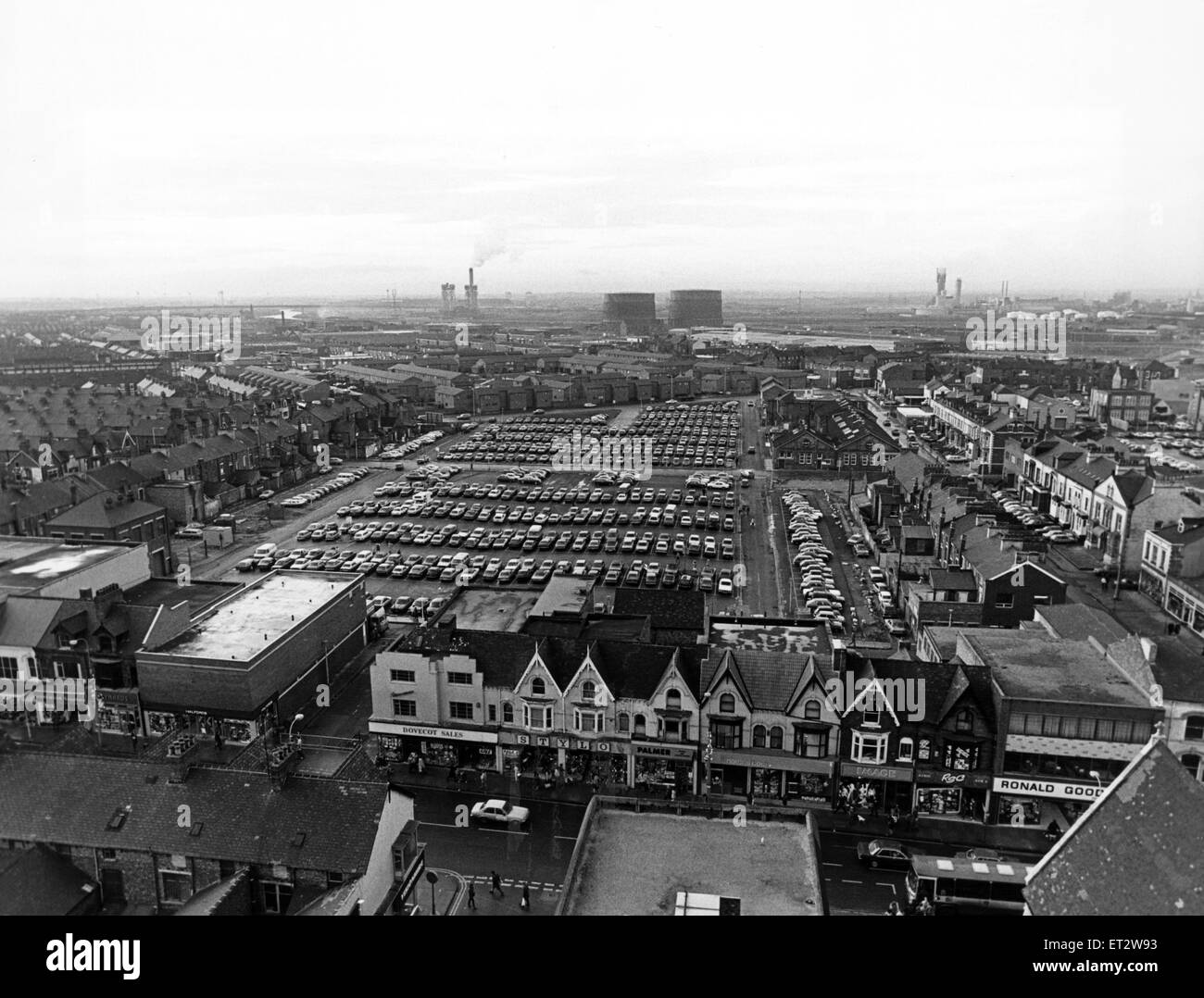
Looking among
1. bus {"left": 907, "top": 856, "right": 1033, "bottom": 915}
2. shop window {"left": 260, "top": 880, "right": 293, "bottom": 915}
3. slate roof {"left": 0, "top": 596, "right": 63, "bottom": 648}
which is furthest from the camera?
slate roof {"left": 0, "top": 596, "right": 63, "bottom": 648}

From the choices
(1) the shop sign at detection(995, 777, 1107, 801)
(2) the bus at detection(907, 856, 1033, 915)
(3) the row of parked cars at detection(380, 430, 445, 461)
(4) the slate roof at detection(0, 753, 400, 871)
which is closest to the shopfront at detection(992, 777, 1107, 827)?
(1) the shop sign at detection(995, 777, 1107, 801)

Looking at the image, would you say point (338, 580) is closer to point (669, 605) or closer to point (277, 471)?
point (669, 605)

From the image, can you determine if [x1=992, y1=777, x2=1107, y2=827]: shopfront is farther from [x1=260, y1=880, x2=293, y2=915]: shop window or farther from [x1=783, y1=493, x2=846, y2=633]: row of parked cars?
[x1=260, y1=880, x2=293, y2=915]: shop window

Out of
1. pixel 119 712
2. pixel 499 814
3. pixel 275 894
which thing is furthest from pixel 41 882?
pixel 119 712

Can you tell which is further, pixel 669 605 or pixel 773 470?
pixel 773 470

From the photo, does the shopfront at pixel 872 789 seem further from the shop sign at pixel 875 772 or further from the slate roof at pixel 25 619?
the slate roof at pixel 25 619

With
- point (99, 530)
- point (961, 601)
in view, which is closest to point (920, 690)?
point (961, 601)

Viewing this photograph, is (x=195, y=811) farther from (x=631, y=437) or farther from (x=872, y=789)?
(x=631, y=437)
